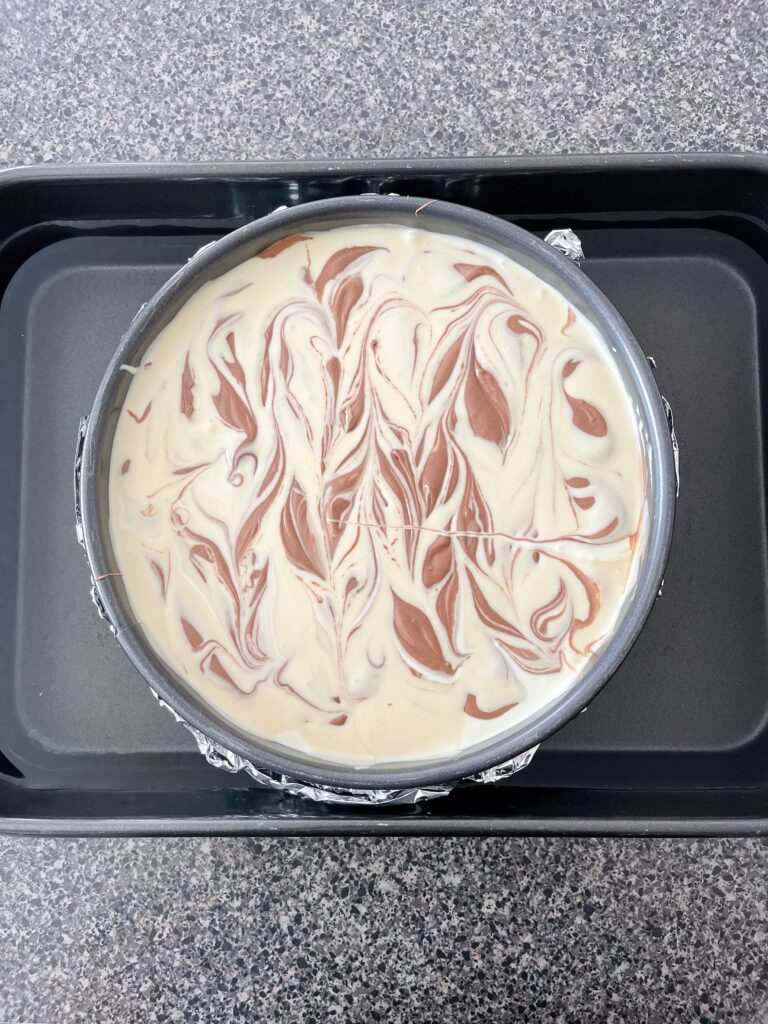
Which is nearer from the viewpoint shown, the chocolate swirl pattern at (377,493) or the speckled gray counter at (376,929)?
the chocolate swirl pattern at (377,493)

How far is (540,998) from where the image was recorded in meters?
1.23

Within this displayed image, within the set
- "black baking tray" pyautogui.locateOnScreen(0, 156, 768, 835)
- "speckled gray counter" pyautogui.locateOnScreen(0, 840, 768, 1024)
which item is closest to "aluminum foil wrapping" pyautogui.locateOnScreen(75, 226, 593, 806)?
"black baking tray" pyautogui.locateOnScreen(0, 156, 768, 835)

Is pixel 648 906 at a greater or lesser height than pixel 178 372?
lesser

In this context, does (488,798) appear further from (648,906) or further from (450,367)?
(450,367)

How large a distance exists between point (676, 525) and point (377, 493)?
1.52 feet

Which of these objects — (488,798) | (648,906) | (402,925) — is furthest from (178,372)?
(648,906)

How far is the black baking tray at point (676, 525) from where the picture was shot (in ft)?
3.85

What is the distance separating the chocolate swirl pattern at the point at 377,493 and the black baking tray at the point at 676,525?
0.53 ft

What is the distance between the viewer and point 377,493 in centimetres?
111

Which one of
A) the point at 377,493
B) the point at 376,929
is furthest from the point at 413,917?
the point at 377,493

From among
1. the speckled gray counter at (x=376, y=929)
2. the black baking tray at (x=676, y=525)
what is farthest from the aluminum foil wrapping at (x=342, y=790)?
the speckled gray counter at (x=376, y=929)

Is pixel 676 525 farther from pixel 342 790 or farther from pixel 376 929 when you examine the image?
pixel 376 929

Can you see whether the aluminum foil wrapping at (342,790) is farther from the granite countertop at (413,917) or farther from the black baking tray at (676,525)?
the granite countertop at (413,917)

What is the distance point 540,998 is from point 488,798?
313 mm
